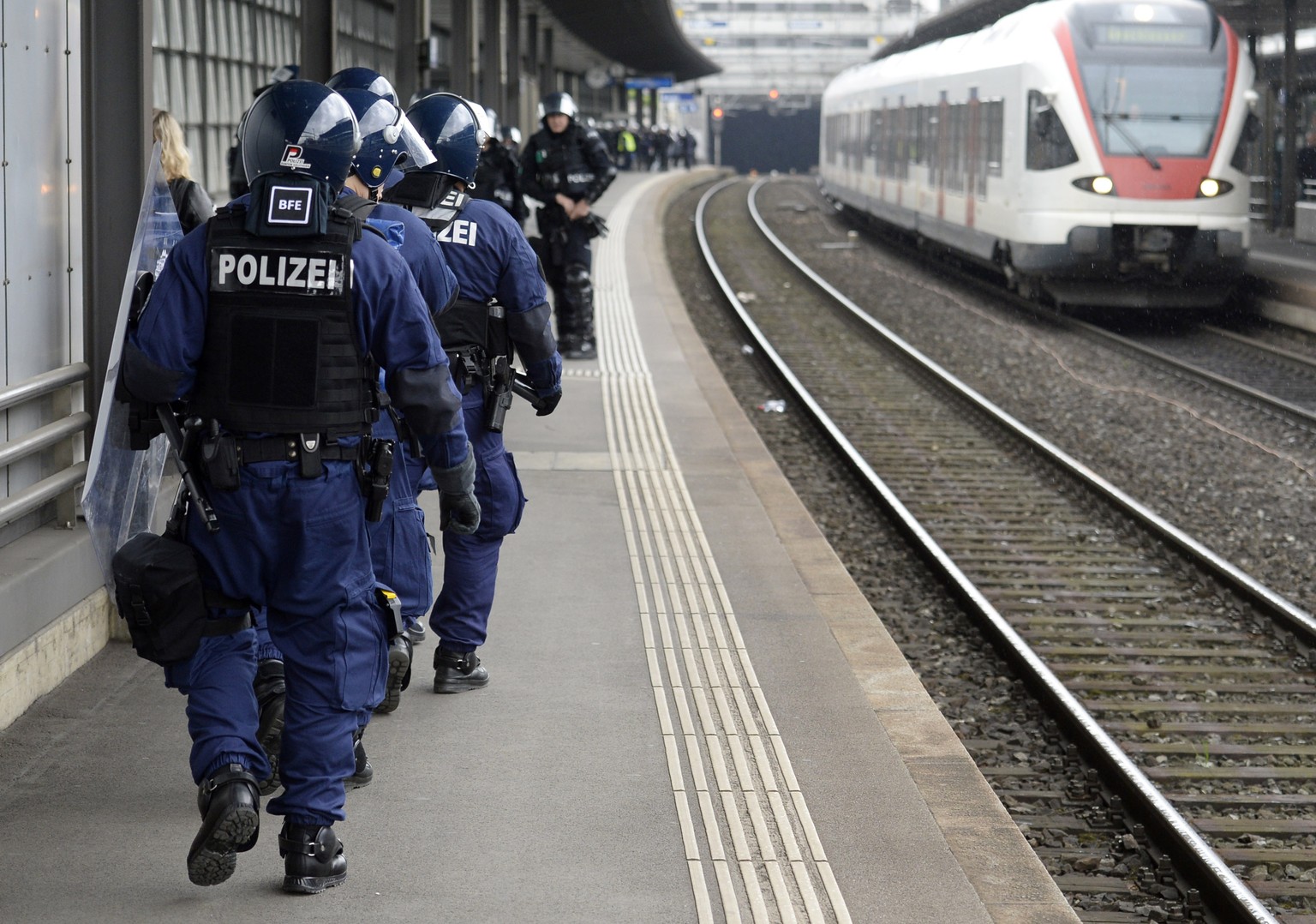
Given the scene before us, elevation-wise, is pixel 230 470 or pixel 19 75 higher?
pixel 19 75

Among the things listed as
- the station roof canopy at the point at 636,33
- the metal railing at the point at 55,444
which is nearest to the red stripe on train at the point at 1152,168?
the metal railing at the point at 55,444

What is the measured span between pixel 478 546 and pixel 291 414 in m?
1.66

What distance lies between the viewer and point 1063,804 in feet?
17.2

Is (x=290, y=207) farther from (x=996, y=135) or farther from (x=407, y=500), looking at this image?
(x=996, y=135)

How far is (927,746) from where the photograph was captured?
191 inches

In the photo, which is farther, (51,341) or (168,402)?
(51,341)

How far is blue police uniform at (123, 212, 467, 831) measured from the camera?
3.60 metres

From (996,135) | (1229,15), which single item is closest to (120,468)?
(996,135)

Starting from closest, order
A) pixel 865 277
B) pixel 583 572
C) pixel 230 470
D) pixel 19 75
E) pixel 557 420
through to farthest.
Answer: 1. pixel 230 470
2. pixel 19 75
3. pixel 583 572
4. pixel 557 420
5. pixel 865 277

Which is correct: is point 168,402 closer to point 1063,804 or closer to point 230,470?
point 230,470

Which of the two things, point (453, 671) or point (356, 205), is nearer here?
point (356, 205)

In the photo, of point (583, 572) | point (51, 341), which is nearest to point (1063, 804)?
point (583, 572)

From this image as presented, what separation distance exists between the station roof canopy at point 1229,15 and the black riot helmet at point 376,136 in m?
15.2

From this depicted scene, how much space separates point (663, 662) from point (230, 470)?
2267 millimetres
